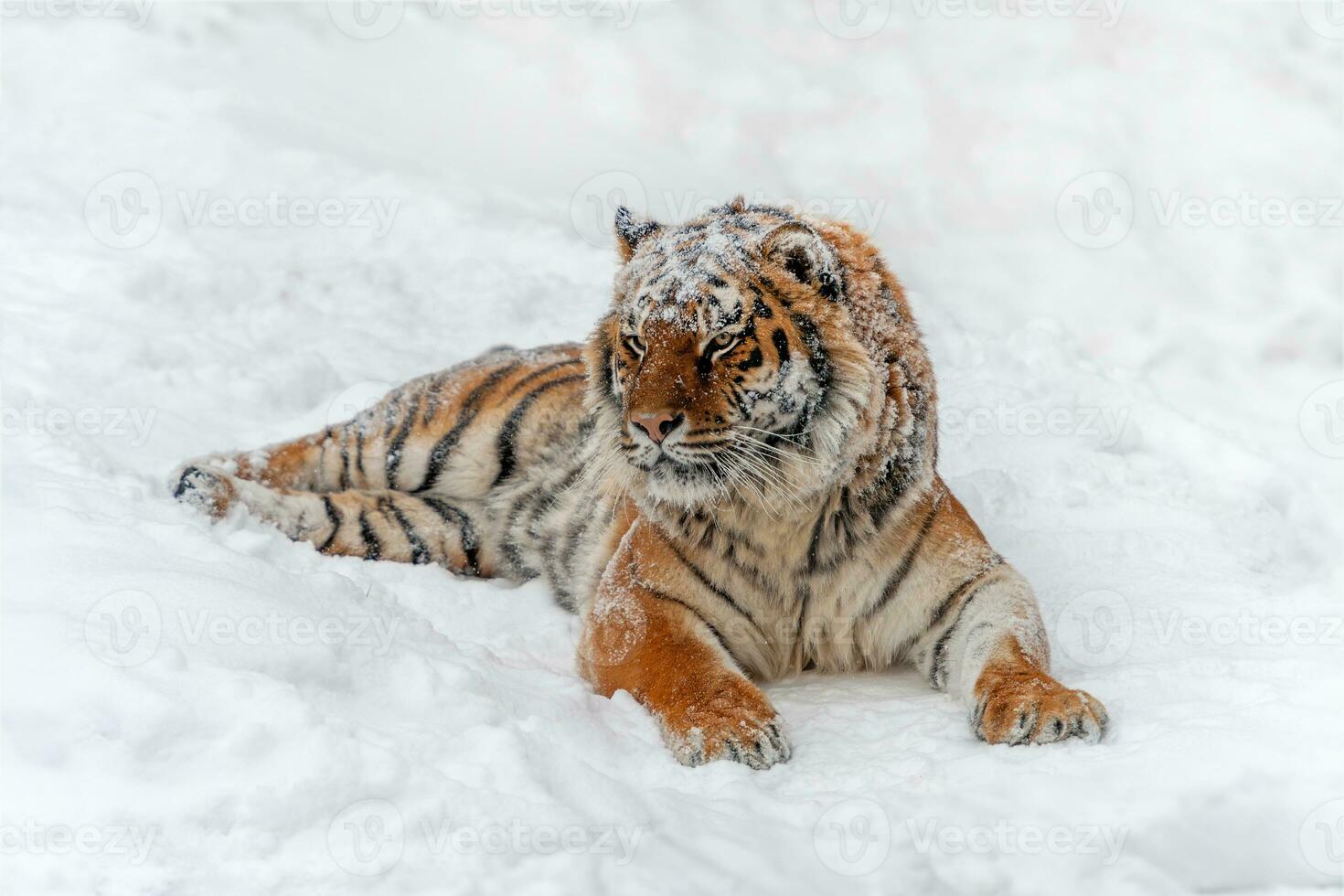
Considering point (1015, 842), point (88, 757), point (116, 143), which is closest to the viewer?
point (88, 757)

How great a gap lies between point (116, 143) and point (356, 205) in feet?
4.87

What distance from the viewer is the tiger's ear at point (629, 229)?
11.7 ft

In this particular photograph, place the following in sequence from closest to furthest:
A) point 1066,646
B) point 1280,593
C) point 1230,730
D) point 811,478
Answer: point 1230,730 < point 811,478 < point 1066,646 < point 1280,593

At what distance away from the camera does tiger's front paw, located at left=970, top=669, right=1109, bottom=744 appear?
2.74m

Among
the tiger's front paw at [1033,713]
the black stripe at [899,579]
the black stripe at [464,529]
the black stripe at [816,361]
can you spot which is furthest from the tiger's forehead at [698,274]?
the black stripe at [464,529]

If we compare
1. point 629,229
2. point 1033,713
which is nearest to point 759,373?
point 629,229

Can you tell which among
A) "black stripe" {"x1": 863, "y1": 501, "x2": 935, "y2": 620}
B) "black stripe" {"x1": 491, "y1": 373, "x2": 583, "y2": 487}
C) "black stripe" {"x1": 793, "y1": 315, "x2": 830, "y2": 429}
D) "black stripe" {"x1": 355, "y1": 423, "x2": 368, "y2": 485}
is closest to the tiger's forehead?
"black stripe" {"x1": 793, "y1": 315, "x2": 830, "y2": 429}

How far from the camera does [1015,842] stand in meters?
2.34

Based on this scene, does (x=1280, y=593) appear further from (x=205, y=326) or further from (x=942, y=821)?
(x=205, y=326)

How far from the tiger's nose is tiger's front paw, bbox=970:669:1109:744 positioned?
0.99 m

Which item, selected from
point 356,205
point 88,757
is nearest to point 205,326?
point 356,205

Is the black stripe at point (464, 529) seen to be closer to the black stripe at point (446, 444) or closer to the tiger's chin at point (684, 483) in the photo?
the black stripe at point (446, 444)

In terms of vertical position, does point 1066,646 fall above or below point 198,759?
above

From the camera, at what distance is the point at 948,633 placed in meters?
3.31
